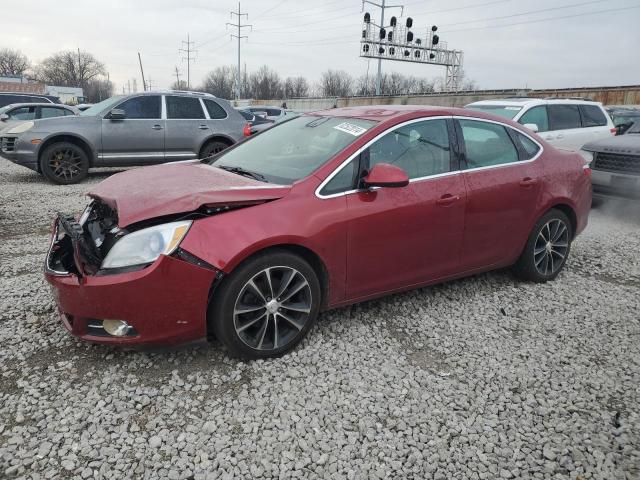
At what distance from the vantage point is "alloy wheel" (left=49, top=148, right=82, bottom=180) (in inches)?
341

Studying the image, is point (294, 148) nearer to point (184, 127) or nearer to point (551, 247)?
point (551, 247)

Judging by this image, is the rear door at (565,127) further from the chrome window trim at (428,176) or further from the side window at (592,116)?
the chrome window trim at (428,176)

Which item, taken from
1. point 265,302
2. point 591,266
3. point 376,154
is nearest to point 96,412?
point 265,302

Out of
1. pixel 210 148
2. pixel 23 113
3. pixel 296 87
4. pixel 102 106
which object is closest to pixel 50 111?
pixel 23 113

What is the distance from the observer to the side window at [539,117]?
328 inches

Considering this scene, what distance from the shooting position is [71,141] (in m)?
8.69

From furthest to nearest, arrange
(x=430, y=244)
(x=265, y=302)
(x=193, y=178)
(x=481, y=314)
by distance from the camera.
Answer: (x=481, y=314) → (x=430, y=244) → (x=193, y=178) → (x=265, y=302)

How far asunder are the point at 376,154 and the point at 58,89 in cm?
6624

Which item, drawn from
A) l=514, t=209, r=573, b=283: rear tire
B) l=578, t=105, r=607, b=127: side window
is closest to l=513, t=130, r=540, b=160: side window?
l=514, t=209, r=573, b=283: rear tire

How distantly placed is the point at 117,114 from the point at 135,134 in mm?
470

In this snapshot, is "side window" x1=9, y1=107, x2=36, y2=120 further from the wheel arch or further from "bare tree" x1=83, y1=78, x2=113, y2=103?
"bare tree" x1=83, y1=78, x2=113, y2=103

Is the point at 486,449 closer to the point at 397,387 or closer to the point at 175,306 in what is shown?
the point at 397,387

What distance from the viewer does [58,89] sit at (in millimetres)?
58188

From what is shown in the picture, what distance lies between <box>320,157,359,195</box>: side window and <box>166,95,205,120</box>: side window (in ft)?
23.6
